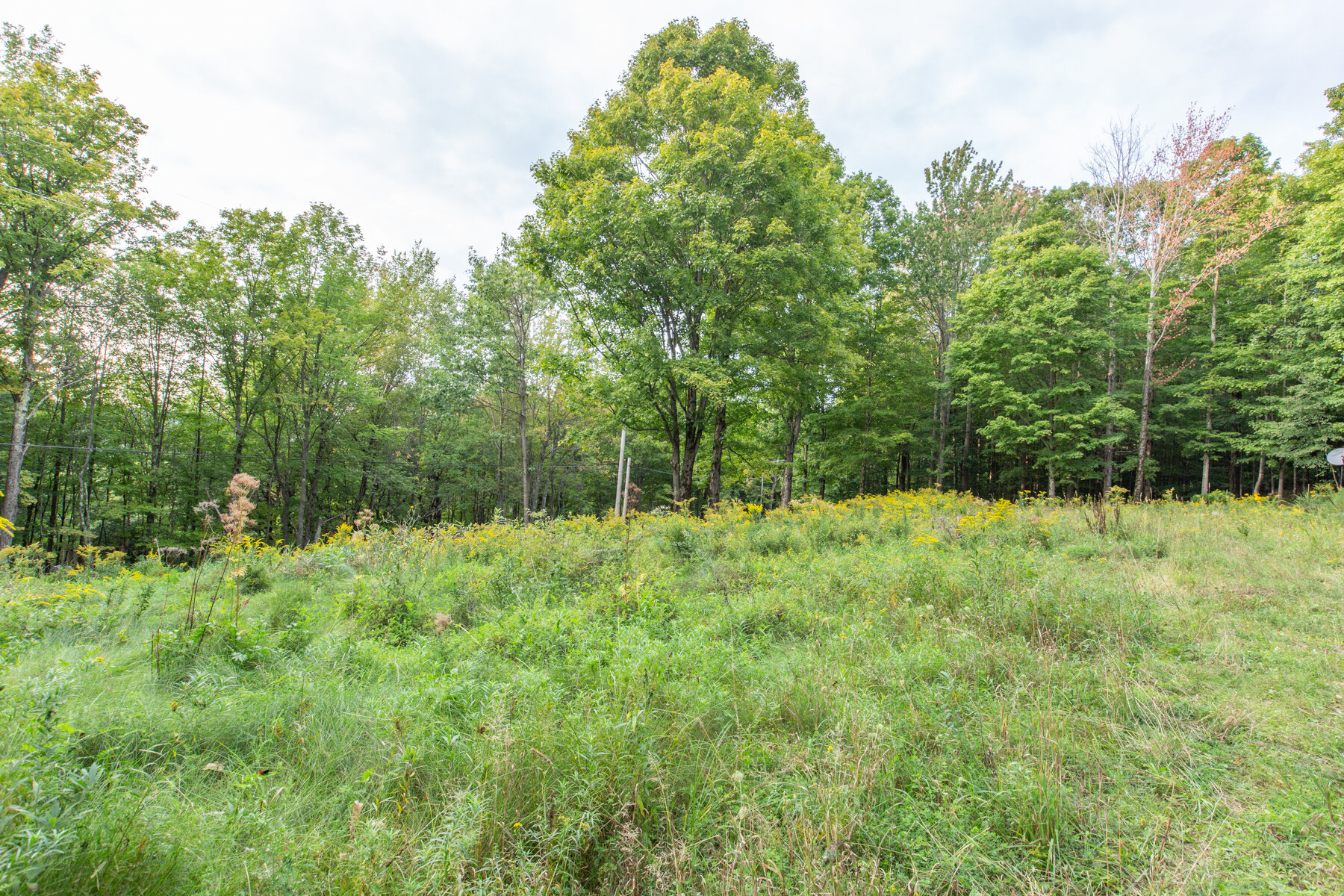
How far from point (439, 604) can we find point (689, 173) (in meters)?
9.80

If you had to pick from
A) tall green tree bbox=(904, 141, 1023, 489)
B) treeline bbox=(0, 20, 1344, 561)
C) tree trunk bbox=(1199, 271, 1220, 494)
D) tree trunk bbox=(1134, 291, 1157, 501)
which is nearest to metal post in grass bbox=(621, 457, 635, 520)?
treeline bbox=(0, 20, 1344, 561)

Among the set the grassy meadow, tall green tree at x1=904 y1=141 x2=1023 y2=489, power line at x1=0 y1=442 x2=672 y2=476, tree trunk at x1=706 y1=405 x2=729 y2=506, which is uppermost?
tall green tree at x1=904 y1=141 x2=1023 y2=489

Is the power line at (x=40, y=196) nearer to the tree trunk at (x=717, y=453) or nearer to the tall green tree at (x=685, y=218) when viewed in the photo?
the tall green tree at (x=685, y=218)

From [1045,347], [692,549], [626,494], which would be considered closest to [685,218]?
[626,494]

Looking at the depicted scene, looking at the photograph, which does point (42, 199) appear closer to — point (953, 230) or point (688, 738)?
point (688, 738)

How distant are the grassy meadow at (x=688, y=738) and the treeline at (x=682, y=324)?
23.8 ft

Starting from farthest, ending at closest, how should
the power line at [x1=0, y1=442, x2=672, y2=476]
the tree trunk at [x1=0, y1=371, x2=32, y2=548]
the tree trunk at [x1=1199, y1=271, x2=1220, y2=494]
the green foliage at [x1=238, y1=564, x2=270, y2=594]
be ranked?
the tree trunk at [x1=1199, y1=271, x2=1220, y2=494]
the power line at [x1=0, y1=442, x2=672, y2=476]
the tree trunk at [x1=0, y1=371, x2=32, y2=548]
the green foliage at [x1=238, y1=564, x2=270, y2=594]

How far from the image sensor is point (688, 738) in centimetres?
254

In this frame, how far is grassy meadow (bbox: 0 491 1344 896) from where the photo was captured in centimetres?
176

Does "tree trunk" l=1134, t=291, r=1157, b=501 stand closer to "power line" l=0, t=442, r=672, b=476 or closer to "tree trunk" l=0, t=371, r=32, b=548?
"power line" l=0, t=442, r=672, b=476

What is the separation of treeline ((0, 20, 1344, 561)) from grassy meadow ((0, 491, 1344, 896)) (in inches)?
285

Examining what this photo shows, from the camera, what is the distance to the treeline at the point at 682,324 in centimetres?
1147

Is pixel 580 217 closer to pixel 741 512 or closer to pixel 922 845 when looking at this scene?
pixel 741 512

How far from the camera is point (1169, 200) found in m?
16.2
